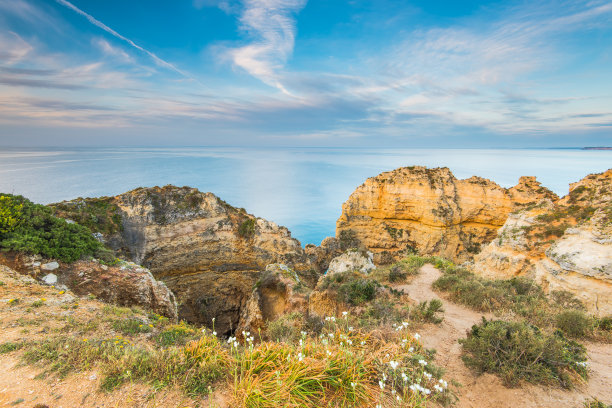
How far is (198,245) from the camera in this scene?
60.0 feet

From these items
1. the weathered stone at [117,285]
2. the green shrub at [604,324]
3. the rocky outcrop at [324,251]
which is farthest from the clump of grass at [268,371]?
the rocky outcrop at [324,251]

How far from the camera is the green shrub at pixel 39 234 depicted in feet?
26.5

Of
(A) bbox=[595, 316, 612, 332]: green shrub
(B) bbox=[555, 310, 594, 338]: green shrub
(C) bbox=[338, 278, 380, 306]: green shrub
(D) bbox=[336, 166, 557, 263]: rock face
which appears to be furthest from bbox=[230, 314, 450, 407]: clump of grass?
(D) bbox=[336, 166, 557, 263]: rock face

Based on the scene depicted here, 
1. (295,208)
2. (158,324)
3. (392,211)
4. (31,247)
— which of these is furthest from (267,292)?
(295,208)

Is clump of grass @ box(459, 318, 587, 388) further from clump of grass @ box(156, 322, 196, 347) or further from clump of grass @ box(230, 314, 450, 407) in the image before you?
clump of grass @ box(156, 322, 196, 347)

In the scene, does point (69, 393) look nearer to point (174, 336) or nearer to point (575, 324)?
point (174, 336)

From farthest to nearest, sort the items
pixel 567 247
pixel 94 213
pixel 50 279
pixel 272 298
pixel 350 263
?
1. pixel 350 263
2. pixel 94 213
3. pixel 272 298
4. pixel 567 247
5. pixel 50 279

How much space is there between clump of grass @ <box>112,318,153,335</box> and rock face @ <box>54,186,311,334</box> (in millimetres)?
12771

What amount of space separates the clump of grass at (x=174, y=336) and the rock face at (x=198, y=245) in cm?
1301

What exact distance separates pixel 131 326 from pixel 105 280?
423 cm

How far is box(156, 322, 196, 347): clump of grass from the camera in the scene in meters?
5.21

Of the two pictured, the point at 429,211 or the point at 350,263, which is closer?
the point at 350,263

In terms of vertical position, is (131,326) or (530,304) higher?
(131,326)

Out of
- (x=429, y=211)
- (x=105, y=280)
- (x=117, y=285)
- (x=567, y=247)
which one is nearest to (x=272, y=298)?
(x=117, y=285)
